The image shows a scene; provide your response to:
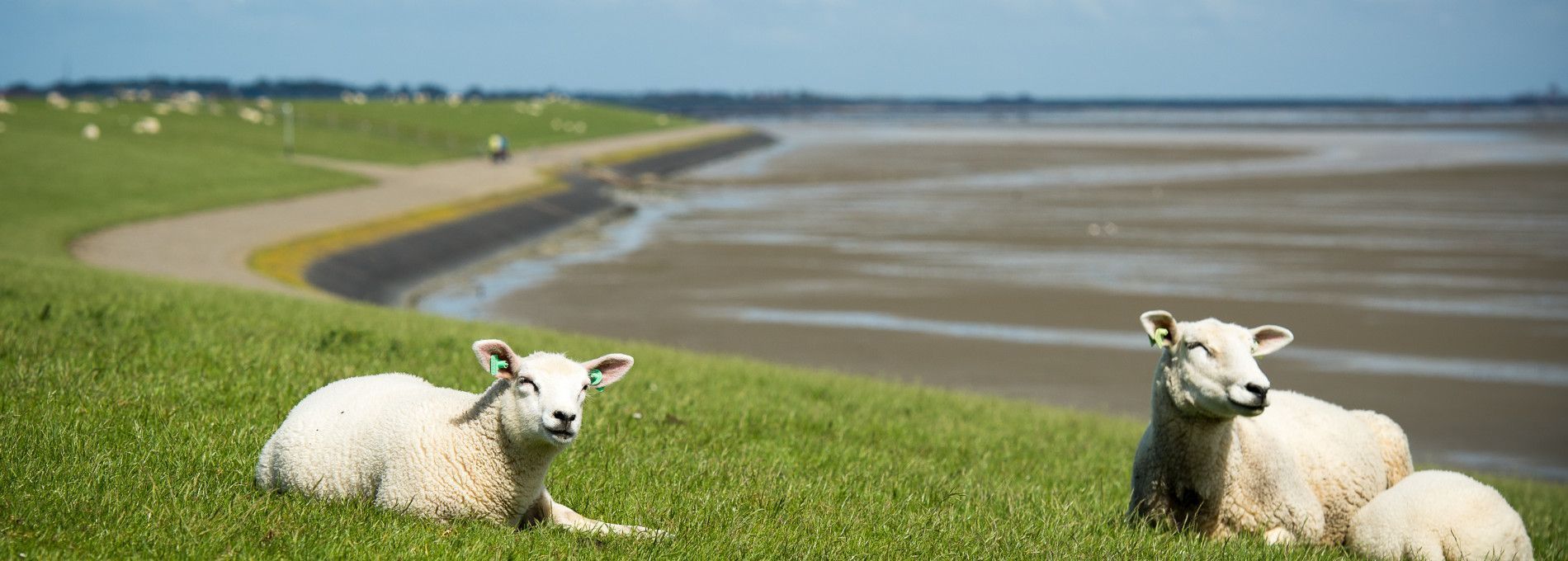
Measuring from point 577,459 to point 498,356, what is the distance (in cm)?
231

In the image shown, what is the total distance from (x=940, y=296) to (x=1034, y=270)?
5.15m

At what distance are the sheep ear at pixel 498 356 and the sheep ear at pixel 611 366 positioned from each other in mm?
340

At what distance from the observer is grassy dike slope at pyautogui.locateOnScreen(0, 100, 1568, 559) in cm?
668

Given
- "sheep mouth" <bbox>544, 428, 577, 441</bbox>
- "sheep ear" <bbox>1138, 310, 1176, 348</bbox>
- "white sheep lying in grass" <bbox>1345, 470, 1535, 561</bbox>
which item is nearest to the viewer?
"sheep mouth" <bbox>544, 428, 577, 441</bbox>

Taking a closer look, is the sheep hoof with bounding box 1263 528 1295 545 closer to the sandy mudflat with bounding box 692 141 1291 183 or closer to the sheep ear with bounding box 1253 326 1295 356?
the sheep ear with bounding box 1253 326 1295 356

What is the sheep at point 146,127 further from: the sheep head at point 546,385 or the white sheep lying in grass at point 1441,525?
the white sheep lying in grass at point 1441,525

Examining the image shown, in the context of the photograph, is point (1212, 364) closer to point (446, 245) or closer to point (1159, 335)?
point (1159, 335)

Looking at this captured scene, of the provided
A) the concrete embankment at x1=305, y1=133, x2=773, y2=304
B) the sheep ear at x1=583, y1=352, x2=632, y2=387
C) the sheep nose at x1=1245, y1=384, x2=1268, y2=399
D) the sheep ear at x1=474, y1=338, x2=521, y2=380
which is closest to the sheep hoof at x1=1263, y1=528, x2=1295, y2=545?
the sheep nose at x1=1245, y1=384, x2=1268, y2=399

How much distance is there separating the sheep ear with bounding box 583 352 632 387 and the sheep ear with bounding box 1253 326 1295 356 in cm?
355

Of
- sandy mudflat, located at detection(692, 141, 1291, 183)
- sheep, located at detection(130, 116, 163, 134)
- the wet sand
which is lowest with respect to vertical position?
sandy mudflat, located at detection(692, 141, 1291, 183)

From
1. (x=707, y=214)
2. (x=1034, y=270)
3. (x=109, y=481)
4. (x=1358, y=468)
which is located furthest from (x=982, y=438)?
(x=707, y=214)

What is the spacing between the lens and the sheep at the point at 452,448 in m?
6.91

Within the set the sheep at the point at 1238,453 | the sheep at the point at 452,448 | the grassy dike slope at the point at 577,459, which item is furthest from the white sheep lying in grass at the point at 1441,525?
the sheep at the point at 452,448

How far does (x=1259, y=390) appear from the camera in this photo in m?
7.81
